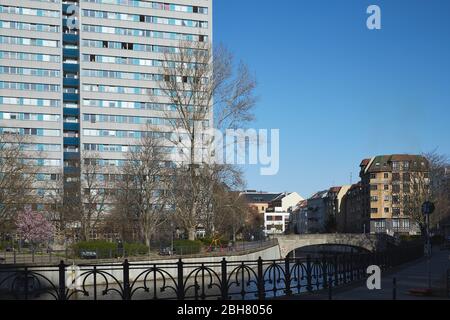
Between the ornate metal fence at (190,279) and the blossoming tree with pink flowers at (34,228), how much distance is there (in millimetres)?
39628

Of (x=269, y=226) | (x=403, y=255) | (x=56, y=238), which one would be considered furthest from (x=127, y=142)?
(x=269, y=226)

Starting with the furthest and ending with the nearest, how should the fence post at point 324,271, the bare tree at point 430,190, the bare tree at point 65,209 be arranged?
1. the bare tree at point 430,190
2. the bare tree at point 65,209
3. the fence post at point 324,271

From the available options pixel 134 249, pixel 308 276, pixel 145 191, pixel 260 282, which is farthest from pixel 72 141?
pixel 260 282

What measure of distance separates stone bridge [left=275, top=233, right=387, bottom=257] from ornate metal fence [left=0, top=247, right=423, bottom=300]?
47.6 metres

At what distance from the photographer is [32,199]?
56.8m

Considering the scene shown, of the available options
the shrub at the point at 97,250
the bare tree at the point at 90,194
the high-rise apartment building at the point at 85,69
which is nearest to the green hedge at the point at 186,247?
the shrub at the point at 97,250

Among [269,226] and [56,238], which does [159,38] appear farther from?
[269,226]

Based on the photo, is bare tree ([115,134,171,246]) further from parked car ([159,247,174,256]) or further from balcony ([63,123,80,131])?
balcony ([63,123,80,131])

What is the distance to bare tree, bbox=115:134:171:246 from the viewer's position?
5825 centimetres

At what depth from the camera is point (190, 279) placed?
781 inches

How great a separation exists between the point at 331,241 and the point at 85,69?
4404 centimetres

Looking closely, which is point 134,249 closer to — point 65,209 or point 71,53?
point 65,209

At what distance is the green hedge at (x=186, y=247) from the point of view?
4728 cm

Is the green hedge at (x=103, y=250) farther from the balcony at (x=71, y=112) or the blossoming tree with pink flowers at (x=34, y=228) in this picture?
the balcony at (x=71, y=112)
